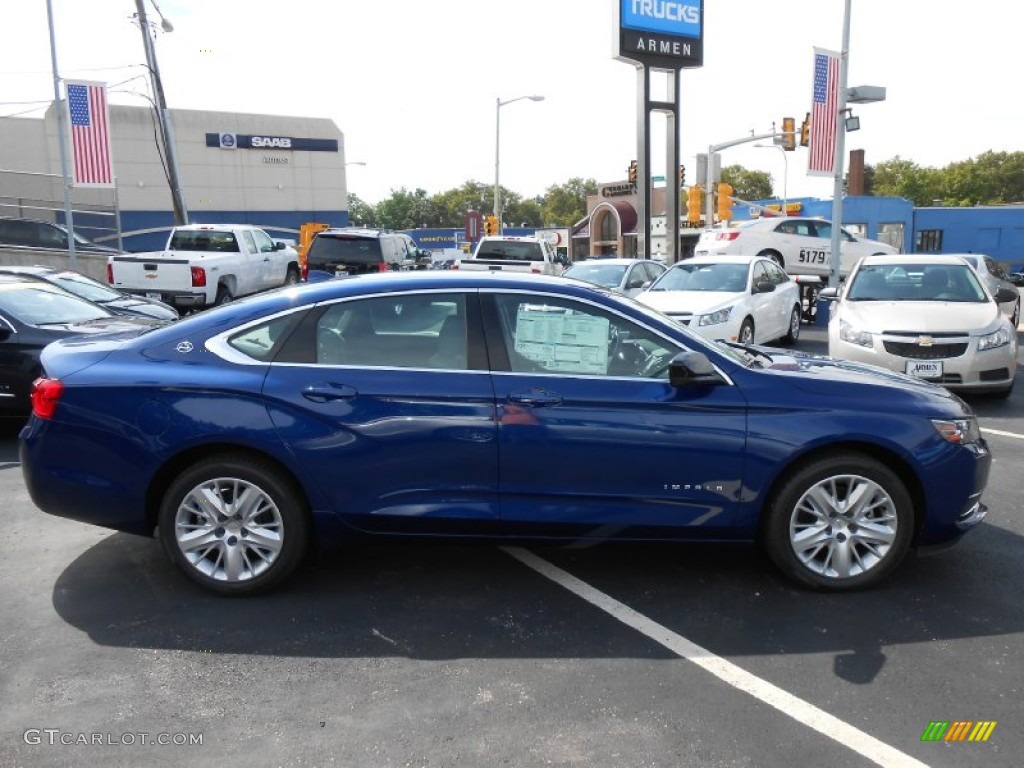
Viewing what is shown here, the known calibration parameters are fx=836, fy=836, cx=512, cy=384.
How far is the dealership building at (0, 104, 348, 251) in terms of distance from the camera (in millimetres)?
43688

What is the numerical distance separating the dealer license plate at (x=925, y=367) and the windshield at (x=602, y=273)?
21.9 ft

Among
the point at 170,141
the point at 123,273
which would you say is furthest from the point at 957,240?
the point at 123,273

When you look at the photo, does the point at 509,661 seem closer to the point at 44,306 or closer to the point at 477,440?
the point at 477,440

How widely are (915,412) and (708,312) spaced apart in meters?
6.98

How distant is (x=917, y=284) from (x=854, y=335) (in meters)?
1.63

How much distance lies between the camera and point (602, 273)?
1529cm

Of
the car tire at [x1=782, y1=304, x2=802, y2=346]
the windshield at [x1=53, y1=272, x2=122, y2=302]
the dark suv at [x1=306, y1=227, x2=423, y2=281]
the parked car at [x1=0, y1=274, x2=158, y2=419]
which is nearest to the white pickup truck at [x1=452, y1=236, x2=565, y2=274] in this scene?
the dark suv at [x1=306, y1=227, x2=423, y2=281]

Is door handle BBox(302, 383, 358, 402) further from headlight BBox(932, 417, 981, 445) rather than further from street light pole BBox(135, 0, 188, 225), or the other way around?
street light pole BBox(135, 0, 188, 225)

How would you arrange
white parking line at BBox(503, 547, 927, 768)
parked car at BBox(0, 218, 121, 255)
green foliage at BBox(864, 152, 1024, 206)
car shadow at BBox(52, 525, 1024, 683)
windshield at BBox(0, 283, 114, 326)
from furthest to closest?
green foliage at BBox(864, 152, 1024, 206), parked car at BBox(0, 218, 121, 255), windshield at BBox(0, 283, 114, 326), car shadow at BBox(52, 525, 1024, 683), white parking line at BBox(503, 547, 927, 768)

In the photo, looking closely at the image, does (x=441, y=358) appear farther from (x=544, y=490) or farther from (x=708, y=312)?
(x=708, y=312)

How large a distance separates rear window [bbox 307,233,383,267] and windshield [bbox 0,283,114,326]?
8.19 metres

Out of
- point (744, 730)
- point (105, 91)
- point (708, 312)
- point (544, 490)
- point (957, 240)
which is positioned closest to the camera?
point (744, 730)

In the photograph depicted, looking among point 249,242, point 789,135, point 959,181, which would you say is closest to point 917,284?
point 249,242

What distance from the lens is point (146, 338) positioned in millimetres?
4324
